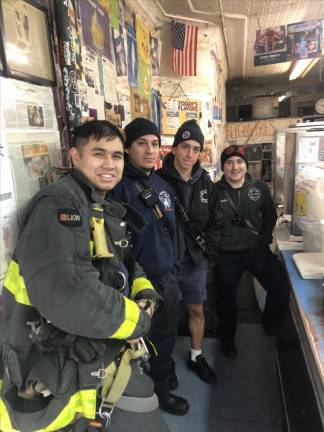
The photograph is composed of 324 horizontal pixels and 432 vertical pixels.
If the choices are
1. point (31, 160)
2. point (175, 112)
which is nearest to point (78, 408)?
point (31, 160)

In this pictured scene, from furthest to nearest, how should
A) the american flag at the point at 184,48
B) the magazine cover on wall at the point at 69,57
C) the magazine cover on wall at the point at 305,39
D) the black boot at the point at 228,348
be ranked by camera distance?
1. the magazine cover on wall at the point at 305,39
2. the american flag at the point at 184,48
3. the black boot at the point at 228,348
4. the magazine cover on wall at the point at 69,57

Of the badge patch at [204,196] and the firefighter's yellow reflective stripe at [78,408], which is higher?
the badge patch at [204,196]

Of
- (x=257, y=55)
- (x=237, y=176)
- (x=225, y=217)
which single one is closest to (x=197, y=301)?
(x=225, y=217)

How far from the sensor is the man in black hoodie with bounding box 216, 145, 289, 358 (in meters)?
2.53

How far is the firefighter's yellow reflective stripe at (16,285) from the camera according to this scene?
1.06m

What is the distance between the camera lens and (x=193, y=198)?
7.44 feet

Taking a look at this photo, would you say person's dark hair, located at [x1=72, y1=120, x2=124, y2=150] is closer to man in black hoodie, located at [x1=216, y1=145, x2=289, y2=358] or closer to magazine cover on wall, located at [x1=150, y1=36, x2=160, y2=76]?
man in black hoodie, located at [x1=216, y1=145, x2=289, y2=358]

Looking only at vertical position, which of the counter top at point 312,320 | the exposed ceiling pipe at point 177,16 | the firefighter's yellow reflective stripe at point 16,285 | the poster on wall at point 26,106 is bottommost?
the counter top at point 312,320

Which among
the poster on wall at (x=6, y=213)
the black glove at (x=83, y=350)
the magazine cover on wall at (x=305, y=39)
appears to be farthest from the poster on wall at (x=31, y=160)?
the magazine cover on wall at (x=305, y=39)

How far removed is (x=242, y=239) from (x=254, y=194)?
39 centimetres

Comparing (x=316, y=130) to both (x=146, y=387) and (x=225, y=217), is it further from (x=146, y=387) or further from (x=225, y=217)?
(x=146, y=387)

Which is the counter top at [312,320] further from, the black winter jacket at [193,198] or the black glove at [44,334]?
the black glove at [44,334]

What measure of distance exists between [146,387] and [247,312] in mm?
2198

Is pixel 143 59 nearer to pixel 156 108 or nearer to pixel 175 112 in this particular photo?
pixel 156 108
